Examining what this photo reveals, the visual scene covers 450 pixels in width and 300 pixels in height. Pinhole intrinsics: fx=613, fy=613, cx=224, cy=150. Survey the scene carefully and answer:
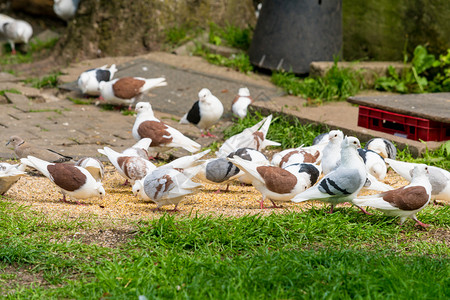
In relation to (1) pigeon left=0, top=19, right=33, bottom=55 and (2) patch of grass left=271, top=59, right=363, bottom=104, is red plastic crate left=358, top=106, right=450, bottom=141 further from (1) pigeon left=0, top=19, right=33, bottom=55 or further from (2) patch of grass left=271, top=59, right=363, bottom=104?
(1) pigeon left=0, top=19, right=33, bottom=55

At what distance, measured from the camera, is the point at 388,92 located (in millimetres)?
10133

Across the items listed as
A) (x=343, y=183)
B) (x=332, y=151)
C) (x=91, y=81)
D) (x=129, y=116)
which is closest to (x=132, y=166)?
(x=332, y=151)

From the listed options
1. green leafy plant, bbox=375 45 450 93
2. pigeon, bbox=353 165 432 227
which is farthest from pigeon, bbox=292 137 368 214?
green leafy plant, bbox=375 45 450 93

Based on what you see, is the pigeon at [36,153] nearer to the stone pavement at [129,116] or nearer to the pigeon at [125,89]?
the stone pavement at [129,116]

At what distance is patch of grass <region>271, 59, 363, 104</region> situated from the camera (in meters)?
9.59

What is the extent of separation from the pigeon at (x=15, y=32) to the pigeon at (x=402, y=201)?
10.9 meters

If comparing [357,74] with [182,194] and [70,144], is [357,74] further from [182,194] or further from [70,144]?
[182,194]

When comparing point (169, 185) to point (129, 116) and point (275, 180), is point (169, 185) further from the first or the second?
point (129, 116)

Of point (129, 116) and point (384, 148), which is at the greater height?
point (384, 148)

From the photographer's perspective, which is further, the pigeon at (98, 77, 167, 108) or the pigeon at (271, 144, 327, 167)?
the pigeon at (98, 77, 167, 108)

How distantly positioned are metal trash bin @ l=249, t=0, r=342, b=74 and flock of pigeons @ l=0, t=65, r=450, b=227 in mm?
3774

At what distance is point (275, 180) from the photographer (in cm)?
527

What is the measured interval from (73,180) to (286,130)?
3.48 m

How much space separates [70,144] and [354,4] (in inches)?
249
